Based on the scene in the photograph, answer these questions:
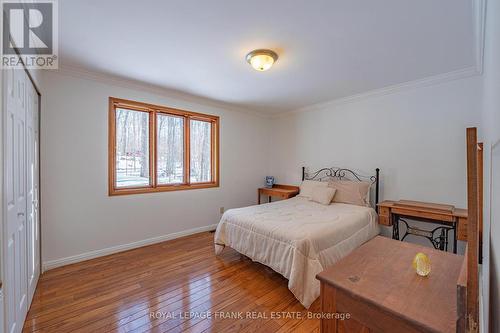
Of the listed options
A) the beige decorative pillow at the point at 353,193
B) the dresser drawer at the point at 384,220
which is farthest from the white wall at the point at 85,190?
the dresser drawer at the point at 384,220

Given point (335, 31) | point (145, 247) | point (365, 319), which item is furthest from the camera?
point (145, 247)

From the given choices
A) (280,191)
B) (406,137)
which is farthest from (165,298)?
(406,137)

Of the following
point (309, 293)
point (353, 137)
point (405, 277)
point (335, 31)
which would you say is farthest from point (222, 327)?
point (353, 137)

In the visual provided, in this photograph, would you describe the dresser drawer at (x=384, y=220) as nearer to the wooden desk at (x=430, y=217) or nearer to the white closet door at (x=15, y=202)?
the wooden desk at (x=430, y=217)

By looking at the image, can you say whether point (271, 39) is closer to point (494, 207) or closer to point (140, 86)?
point (494, 207)

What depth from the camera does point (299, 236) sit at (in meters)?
2.15

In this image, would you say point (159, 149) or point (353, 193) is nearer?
point (353, 193)

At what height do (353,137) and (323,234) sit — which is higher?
(353,137)

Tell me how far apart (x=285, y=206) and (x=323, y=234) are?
1.14 meters

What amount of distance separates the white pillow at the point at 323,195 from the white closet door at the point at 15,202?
3.42m

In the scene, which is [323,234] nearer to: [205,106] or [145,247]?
[145,247]

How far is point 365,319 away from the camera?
3.10ft

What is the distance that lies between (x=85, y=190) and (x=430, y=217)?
172 inches

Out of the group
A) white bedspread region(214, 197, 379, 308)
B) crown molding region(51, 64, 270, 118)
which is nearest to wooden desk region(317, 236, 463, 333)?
white bedspread region(214, 197, 379, 308)
